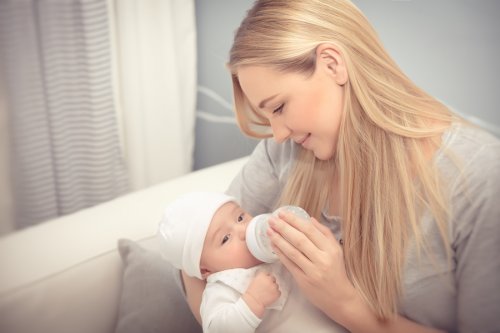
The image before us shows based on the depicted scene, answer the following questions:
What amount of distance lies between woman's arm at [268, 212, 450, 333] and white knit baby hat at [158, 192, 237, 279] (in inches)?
6.2

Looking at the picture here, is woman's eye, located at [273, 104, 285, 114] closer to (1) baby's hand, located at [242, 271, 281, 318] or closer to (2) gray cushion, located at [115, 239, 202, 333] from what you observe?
(1) baby's hand, located at [242, 271, 281, 318]

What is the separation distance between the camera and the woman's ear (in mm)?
813

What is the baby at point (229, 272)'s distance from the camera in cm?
86

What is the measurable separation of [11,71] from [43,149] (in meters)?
0.18

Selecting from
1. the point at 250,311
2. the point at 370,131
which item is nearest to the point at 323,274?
the point at 250,311

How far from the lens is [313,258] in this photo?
820 millimetres

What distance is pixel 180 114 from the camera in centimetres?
120

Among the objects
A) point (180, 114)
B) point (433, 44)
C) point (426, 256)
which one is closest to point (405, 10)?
point (433, 44)

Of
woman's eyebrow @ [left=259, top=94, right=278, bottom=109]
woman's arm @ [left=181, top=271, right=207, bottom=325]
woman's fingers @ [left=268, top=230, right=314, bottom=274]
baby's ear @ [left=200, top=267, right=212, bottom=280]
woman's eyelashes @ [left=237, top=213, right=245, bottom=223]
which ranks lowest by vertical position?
woman's arm @ [left=181, top=271, right=207, bottom=325]

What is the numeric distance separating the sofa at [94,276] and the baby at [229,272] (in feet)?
0.48

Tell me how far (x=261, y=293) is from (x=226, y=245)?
12 centimetres

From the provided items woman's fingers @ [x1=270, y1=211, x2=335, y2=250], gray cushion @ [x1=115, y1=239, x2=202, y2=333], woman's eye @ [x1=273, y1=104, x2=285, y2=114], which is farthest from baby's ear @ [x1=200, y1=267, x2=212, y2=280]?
woman's eye @ [x1=273, y1=104, x2=285, y2=114]

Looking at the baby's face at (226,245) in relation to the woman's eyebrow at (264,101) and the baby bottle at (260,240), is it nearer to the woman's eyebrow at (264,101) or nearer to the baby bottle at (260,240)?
the baby bottle at (260,240)

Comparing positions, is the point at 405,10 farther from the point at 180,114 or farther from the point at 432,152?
the point at 180,114
